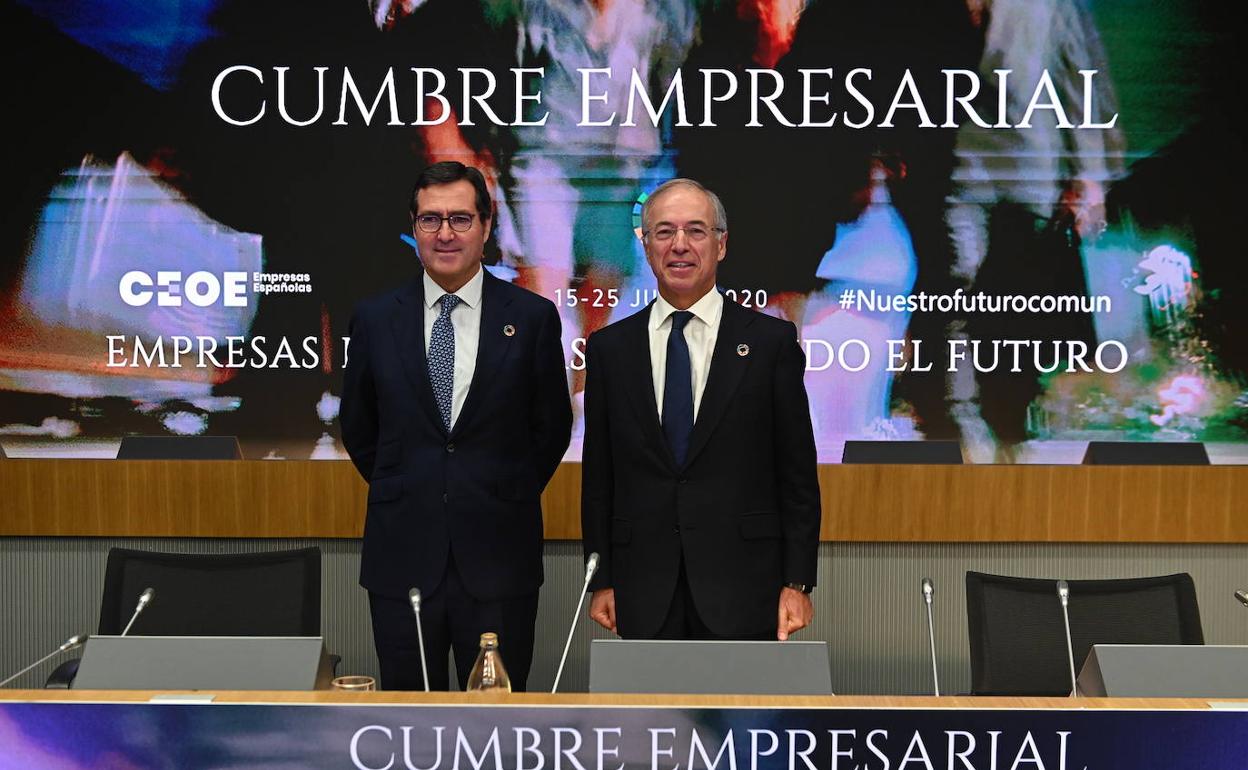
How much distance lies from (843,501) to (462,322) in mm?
1381

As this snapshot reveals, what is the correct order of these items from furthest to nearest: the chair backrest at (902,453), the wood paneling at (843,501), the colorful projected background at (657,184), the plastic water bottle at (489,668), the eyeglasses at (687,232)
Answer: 1. the colorful projected background at (657,184)
2. the chair backrest at (902,453)
3. the wood paneling at (843,501)
4. the eyeglasses at (687,232)
5. the plastic water bottle at (489,668)

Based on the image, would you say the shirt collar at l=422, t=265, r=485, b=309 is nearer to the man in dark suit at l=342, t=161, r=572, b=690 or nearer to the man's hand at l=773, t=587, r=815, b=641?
the man in dark suit at l=342, t=161, r=572, b=690

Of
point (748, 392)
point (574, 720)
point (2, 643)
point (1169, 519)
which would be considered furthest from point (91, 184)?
point (574, 720)

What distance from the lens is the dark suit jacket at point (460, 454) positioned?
8.73ft

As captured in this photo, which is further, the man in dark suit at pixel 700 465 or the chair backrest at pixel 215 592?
the chair backrest at pixel 215 592

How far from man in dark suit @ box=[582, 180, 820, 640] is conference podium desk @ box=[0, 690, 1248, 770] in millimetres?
1174

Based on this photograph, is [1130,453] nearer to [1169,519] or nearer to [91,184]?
[1169,519]

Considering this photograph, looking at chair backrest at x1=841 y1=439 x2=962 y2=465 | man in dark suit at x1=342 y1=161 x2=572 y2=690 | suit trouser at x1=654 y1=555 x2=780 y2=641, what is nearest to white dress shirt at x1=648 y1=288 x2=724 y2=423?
man in dark suit at x1=342 y1=161 x2=572 y2=690

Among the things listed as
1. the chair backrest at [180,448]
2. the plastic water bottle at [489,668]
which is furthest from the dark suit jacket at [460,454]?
the chair backrest at [180,448]

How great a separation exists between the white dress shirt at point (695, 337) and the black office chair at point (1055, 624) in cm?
78

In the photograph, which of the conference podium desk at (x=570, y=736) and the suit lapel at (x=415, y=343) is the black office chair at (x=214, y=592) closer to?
the suit lapel at (x=415, y=343)

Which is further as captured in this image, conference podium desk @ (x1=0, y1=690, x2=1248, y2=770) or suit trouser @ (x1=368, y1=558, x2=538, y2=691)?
suit trouser @ (x1=368, y1=558, x2=538, y2=691)

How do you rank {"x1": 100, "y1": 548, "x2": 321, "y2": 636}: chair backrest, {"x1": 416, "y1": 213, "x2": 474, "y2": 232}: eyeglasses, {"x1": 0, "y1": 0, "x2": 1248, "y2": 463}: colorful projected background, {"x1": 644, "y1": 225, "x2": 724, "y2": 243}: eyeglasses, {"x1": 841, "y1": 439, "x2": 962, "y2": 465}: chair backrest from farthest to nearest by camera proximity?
1. {"x1": 0, "y1": 0, "x2": 1248, "y2": 463}: colorful projected background
2. {"x1": 841, "y1": 439, "x2": 962, "y2": 465}: chair backrest
3. {"x1": 100, "y1": 548, "x2": 321, "y2": 636}: chair backrest
4. {"x1": 416, "y1": 213, "x2": 474, "y2": 232}: eyeglasses
5. {"x1": 644, "y1": 225, "x2": 724, "y2": 243}: eyeglasses

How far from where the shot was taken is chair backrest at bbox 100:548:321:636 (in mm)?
2803
